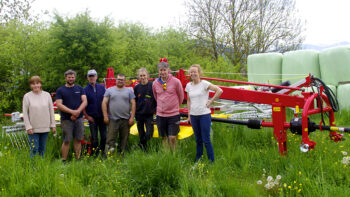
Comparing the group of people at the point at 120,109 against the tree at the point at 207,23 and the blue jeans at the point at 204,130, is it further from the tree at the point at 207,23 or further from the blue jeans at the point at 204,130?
the tree at the point at 207,23

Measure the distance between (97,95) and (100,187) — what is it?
2.46 m

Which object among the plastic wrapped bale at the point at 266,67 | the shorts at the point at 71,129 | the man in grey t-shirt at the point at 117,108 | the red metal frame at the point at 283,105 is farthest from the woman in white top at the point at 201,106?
the plastic wrapped bale at the point at 266,67

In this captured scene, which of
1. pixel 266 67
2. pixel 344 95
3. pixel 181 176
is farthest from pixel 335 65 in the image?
pixel 181 176

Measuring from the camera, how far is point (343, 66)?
30.9 feet

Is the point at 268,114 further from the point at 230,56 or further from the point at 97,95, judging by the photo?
the point at 230,56

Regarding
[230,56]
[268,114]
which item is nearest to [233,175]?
[268,114]

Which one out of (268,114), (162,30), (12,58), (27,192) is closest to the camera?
(27,192)

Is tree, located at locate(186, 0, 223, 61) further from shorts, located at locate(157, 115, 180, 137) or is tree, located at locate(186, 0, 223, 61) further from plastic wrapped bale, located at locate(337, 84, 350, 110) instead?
shorts, located at locate(157, 115, 180, 137)

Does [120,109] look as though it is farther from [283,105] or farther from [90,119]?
[283,105]

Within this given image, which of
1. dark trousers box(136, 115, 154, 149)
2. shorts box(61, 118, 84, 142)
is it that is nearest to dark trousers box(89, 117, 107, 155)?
shorts box(61, 118, 84, 142)

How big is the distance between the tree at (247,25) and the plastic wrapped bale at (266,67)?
28.6 feet

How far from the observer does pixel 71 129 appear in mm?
5078

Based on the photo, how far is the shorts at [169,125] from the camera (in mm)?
4723

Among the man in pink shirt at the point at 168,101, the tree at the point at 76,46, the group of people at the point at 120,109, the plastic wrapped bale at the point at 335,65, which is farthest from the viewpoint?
the tree at the point at 76,46
